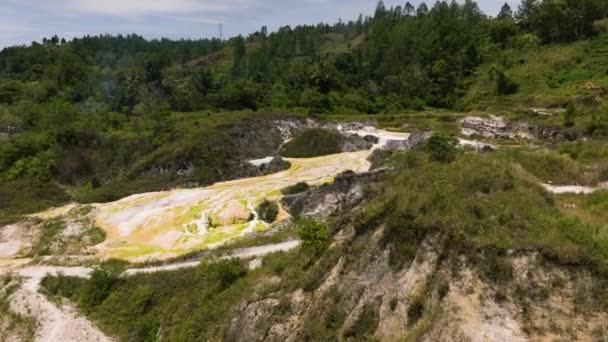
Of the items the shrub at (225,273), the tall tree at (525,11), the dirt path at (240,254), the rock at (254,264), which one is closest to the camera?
the shrub at (225,273)

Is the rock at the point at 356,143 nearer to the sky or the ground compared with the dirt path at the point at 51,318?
nearer to the sky

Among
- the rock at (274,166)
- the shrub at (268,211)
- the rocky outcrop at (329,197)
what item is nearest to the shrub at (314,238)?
the rocky outcrop at (329,197)

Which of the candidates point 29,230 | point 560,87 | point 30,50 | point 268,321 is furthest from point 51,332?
point 30,50

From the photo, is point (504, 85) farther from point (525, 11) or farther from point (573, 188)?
point (573, 188)

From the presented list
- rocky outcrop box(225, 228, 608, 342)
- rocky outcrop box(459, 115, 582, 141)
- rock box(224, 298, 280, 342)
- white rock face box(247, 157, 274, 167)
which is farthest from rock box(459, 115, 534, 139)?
rocky outcrop box(225, 228, 608, 342)

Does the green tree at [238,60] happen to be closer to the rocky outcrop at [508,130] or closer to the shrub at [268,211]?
the rocky outcrop at [508,130]

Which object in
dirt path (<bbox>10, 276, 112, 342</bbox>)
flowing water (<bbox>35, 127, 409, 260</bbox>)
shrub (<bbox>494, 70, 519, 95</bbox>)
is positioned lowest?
dirt path (<bbox>10, 276, 112, 342</bbox>)

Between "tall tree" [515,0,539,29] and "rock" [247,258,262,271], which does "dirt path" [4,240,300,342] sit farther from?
"tall tree" [515,0,539,29]

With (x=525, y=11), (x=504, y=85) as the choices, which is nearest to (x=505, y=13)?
(x=525, y=11)
